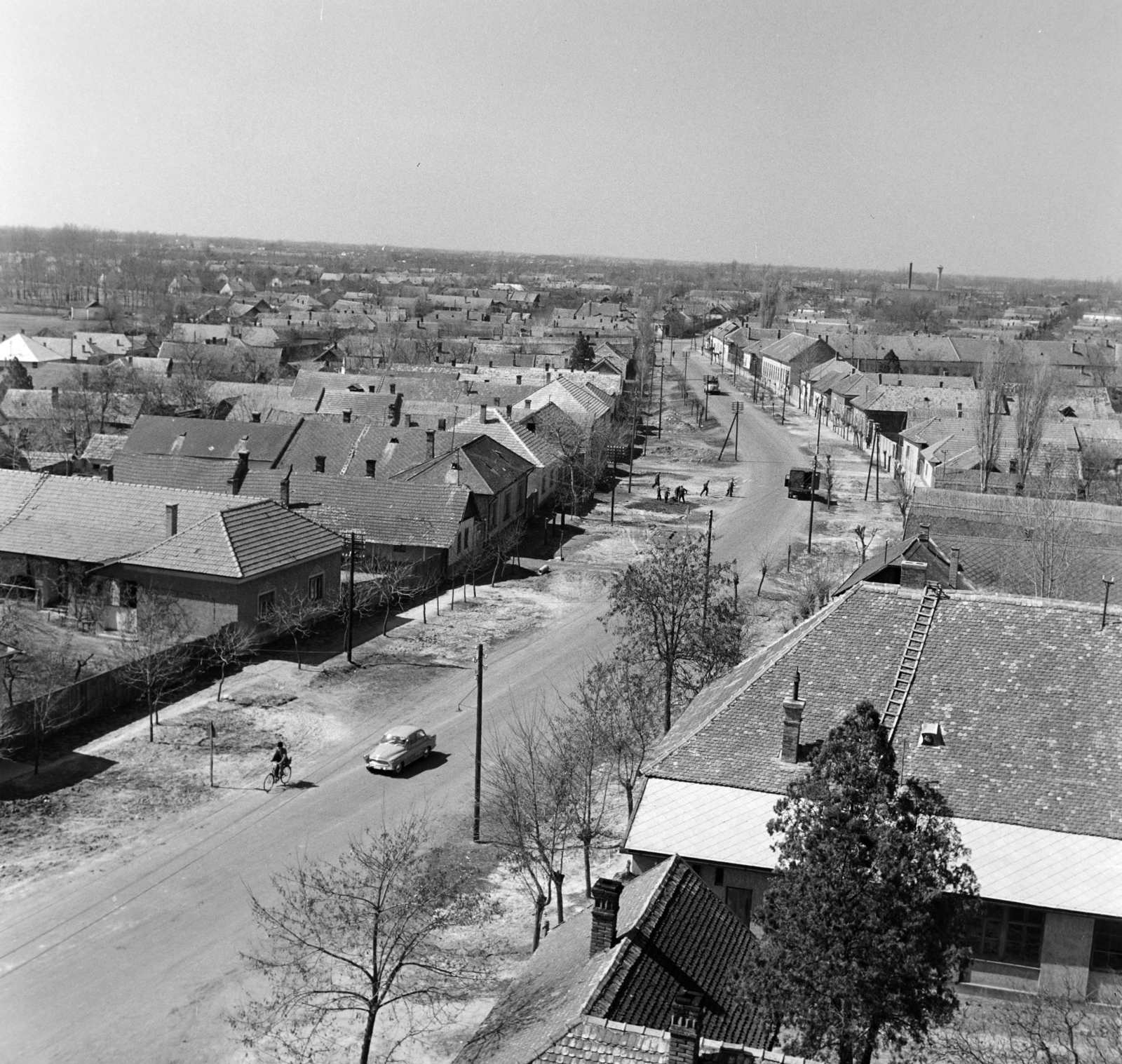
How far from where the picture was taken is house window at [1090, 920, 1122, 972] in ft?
62.6

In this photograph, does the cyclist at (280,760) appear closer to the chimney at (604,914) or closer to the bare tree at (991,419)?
the chimney at (604,914)

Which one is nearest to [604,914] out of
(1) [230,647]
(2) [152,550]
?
(1) [230,647]

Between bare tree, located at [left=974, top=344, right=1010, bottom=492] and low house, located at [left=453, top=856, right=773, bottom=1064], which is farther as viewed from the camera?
bare tree, located at [left=974, top=344, right=1010, bottom=492]

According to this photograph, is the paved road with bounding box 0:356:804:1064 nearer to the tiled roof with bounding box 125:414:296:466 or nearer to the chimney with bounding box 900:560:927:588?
the chimney with bounding box 900:560:927:588

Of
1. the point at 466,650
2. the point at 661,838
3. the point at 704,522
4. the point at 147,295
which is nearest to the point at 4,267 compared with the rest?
the point at 147,295

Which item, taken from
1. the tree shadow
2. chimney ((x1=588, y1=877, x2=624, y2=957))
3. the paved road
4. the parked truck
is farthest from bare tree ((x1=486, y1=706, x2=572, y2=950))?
the parked truck

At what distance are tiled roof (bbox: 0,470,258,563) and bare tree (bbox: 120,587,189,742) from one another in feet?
9.32

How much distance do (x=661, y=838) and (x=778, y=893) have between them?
7715 millimetres

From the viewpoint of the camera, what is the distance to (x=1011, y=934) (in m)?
19.3

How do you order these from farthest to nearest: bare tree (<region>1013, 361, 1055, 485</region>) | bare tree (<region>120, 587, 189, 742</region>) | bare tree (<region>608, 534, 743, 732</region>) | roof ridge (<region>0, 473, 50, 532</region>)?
bare tree (<region>1013, 361, 1055, 485</region>)
roof ridge (<region>0, 473, 50, 532</region>)
bare tree (<region>120, 587, 189, 742</region>)
bare tree (<region>608, 534, 743, 732</region>)

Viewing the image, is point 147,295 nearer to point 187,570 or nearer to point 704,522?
point 704,522

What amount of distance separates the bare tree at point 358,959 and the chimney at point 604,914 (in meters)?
2.07

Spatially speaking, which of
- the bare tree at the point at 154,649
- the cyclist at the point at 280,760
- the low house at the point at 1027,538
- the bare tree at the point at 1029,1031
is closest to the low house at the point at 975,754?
the bare tree at the point at 1029,1031

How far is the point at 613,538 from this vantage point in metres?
53.9
